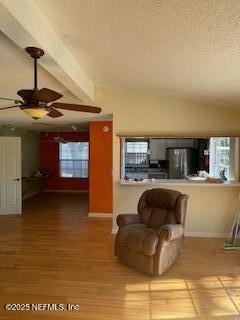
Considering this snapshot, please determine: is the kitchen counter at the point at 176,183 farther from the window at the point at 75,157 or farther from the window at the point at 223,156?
the window at the point at 75,157

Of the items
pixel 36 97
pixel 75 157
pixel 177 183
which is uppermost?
pixel 36 97

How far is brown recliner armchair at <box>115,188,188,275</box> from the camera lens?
9.97 ft

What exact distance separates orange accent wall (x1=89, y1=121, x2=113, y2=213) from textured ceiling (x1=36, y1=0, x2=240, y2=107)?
241cm

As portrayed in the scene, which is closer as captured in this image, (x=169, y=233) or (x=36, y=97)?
(x=36, y=97)

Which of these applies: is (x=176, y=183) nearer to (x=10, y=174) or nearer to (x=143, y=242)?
(x=143, y=242)

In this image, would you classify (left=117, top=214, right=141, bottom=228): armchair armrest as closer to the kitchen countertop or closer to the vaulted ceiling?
the kitchen countertop

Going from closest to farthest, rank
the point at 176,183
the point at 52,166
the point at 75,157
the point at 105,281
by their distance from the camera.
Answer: the point at 105,281 → the point at 176,183 → the point at 75,157 → the point at 52,166

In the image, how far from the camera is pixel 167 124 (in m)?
4.68

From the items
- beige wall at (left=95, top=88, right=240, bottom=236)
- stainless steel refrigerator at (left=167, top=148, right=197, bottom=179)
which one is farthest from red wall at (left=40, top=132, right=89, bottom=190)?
beige wall at (left=95, top=88, right=240, bottom=236)

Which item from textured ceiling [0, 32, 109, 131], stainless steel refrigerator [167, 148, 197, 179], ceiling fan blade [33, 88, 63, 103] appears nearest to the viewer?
ceiling fan blade [33, 88, 63, 103]

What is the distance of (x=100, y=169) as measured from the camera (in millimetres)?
5941

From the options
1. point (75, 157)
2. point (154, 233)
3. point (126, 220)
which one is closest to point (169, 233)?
point (154, 233)

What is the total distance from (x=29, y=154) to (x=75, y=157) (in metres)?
1.64

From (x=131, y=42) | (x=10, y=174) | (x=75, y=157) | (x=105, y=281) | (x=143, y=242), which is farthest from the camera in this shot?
(x=75, y=157)
